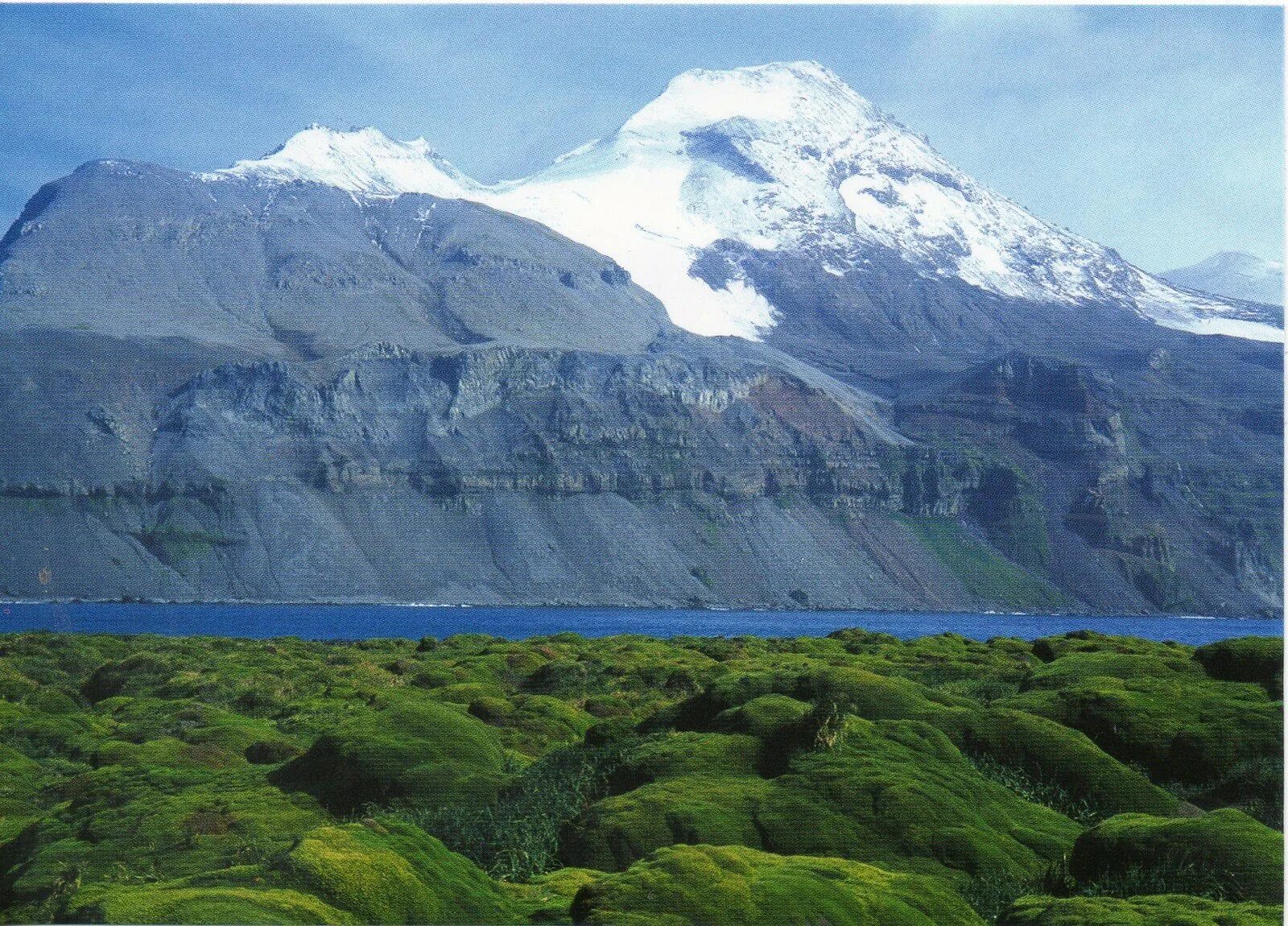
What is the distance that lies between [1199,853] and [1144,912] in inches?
65.2

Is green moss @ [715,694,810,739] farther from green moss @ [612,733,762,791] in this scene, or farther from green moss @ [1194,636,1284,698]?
green moss @ [1194,636,1284,698]

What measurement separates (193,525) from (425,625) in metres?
84.0

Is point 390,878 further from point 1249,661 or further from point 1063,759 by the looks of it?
point 1249,661

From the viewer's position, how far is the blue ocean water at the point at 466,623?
10388cm

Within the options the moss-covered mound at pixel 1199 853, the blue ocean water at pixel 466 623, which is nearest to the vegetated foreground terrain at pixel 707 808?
the moss-covered mound at pixel 1199 853

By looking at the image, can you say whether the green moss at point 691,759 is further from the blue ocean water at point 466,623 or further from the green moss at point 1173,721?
the blue ocean water at point 466,623

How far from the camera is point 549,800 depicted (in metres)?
16.6

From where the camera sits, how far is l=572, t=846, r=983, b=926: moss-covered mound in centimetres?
1302

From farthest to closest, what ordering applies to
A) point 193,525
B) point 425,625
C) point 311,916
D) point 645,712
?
point 193,525, point 425,625, point 645,712, point 311,916

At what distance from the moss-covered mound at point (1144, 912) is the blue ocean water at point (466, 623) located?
70.9 m

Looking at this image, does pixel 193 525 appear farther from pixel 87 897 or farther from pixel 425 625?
pixel 87 897

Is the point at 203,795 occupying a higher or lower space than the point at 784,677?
lower

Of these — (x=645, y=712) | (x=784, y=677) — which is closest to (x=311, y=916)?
(x=784, y=677)

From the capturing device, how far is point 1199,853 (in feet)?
46.5
